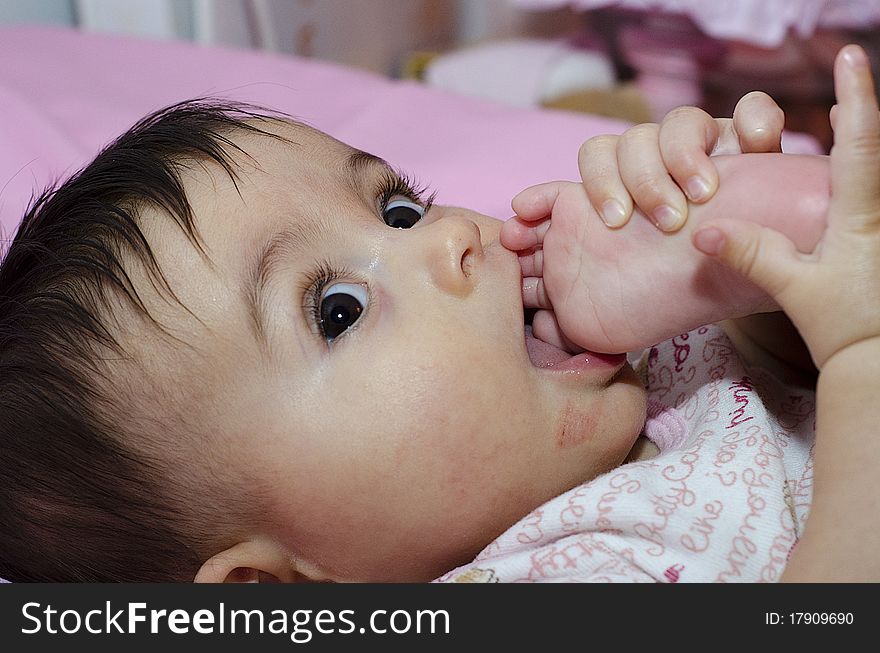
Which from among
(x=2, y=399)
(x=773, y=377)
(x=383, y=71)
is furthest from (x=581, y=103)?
(x=2, y=399)

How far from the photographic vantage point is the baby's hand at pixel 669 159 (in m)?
0.80

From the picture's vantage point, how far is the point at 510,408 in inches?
32.6

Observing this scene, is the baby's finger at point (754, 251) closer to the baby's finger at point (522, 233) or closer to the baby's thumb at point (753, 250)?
the baby's thumb at point (753, 250)

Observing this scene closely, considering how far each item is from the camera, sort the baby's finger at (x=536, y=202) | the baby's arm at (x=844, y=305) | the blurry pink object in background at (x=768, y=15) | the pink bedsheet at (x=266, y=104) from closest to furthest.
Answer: the baby's arm at (x=844, y=305), the baby's finger at (x=536, y=202), the pink bedsheet at (x=266, y=104), the blurry pink object in background at (x=768, y=15)

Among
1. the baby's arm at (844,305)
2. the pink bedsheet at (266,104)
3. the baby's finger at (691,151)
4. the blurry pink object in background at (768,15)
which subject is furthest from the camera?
the blurry pink object in background at (768,15)

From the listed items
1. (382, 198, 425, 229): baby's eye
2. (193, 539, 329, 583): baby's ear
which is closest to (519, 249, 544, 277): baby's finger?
(382, 198, 425, 229): baby's eye

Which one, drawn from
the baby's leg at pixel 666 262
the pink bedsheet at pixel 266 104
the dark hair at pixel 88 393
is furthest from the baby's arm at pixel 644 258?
the pink bedsheet at pixel 266 104

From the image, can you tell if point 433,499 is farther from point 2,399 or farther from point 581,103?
point 581,103

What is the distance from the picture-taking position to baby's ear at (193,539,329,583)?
2.80 ft

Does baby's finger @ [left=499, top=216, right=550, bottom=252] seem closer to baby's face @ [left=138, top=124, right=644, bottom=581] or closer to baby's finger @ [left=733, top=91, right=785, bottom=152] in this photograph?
baby's face @ [left=138, top=124, right=644, bottom=581]

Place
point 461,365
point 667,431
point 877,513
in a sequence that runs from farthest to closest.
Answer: point 667,431, point 461,365, point 877,513

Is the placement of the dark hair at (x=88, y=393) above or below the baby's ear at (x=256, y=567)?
above

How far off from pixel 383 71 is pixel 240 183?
6.16 ft

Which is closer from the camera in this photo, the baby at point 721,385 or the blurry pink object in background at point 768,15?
the baby at point 721,385
